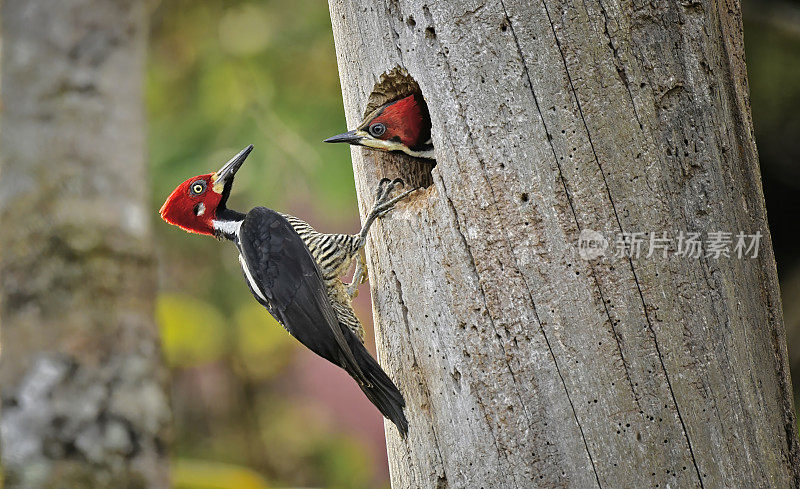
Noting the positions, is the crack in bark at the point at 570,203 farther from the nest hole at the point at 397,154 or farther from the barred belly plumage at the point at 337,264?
the barred belly plumage at the point at 337,264

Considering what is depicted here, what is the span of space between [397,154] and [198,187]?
0.81m

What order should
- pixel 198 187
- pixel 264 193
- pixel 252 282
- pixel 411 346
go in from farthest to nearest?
pixel 264 193
pixel 198 187
pixel 252 282
pixel 411 346

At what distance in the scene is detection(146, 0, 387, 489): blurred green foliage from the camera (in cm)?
527

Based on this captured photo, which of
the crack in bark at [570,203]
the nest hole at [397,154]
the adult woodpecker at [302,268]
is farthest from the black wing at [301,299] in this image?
the crack in bark at [570,203]

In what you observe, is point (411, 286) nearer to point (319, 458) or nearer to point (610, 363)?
point (610, 363)

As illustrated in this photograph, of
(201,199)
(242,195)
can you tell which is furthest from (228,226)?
(242,195)

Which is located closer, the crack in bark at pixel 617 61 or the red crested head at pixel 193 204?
the crack in bark at pixel 617 61

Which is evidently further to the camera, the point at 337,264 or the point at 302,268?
the point at 337,264

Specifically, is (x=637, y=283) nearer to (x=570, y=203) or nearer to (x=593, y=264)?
(x=593, y=264)

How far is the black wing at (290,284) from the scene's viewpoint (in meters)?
2.45

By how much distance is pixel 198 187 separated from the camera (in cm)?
292

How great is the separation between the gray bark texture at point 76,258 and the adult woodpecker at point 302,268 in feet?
2.38

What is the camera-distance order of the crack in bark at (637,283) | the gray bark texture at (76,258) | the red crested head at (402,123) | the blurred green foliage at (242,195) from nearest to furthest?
1. the crack in bark at (637,283)
2. the red crested head at (402,123)
3. the gray bark texture at (76,258)
4. the blurred green foliage at (242,195)

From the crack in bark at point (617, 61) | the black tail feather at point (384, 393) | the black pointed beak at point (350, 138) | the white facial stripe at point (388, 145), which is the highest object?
the black pointed beak at point (350, 138)
